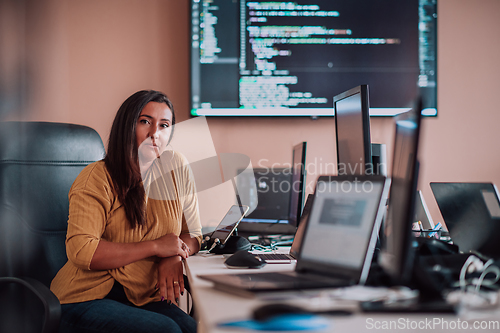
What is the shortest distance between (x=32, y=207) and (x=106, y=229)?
293 mm

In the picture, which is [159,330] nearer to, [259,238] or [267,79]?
[259,238]

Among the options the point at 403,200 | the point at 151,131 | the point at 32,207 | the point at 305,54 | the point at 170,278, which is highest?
the point at 305,54

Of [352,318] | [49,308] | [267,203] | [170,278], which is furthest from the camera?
[267,203]

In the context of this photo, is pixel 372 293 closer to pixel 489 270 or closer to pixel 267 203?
pixel 489 270

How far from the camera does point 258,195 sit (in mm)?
2000

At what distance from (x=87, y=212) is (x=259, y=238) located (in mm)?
893

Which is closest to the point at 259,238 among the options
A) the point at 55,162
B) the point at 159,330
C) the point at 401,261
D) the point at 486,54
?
the point at 159,330

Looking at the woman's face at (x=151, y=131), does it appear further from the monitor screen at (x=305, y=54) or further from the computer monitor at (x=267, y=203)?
the monitor screen at (x=305, y=54)

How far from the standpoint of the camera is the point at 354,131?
1126mm

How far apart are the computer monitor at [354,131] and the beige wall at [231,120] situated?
1131mm

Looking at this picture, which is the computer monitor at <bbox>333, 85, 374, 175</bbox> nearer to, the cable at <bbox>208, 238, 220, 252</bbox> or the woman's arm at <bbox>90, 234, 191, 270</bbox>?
the cable at <bbox>208, 238, 220, 252</bbox>

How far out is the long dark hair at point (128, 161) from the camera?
1281mm

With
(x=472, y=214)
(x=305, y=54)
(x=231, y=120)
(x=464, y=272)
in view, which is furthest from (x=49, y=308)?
(x=305, y=54)

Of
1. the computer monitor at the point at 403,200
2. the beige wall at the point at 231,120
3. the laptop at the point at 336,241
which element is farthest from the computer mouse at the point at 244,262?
the beige wall at the point at 231,120
